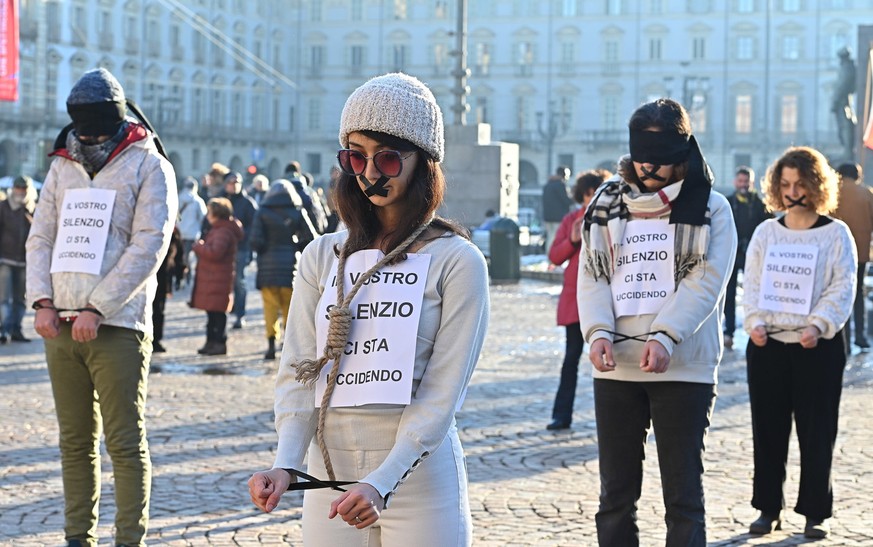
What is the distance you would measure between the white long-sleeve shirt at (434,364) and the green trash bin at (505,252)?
60.2ft

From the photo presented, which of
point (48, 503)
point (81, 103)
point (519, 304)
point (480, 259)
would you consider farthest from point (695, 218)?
point (519, 304)

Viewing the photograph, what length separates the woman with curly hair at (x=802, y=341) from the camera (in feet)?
18.1

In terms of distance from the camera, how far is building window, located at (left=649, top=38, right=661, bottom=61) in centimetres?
7394

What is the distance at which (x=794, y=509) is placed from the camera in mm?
5672

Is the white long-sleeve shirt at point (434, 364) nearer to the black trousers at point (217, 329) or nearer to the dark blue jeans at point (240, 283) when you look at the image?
the black trousers at point (217, 329)

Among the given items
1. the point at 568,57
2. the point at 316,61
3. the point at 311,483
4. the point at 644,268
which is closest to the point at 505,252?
the point at 644,268

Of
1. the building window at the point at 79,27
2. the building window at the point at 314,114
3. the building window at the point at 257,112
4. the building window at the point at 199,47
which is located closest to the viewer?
the building window at the point at 79,27

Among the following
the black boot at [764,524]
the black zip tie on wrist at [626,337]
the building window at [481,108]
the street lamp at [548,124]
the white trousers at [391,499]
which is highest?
the building window at [481,108]

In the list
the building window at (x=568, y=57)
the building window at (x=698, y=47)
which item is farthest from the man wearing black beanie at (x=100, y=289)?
the building window at (x=568, y=57)

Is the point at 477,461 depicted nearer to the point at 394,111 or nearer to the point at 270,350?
the point at 394,111

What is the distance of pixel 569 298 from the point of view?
7.86 m

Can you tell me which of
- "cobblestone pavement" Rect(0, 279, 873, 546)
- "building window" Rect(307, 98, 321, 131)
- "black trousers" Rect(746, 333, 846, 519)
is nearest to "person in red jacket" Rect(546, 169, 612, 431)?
"cobblestone pavement" Rect(0, 279, 873, 546)

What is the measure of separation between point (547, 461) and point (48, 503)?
7.52 feet

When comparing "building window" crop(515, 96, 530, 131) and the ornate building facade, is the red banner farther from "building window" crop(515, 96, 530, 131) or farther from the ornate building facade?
"building window" crop(515, 96, 530, 131)
